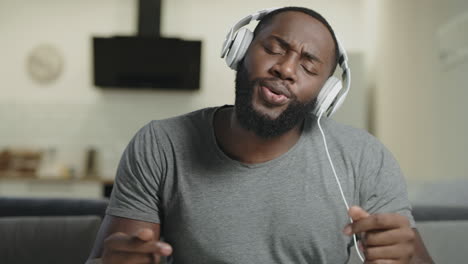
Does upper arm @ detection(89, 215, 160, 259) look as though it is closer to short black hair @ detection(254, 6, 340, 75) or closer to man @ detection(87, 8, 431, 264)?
man @ detection(87, 8, 431, 264)

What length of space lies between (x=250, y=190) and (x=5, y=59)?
526 cm

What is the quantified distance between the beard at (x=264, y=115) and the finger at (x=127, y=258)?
1.48 feet

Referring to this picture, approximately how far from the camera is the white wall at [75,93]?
578cm

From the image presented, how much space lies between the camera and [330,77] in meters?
1.31

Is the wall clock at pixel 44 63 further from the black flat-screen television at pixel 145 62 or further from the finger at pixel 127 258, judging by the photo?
the finger at pixel 127 258

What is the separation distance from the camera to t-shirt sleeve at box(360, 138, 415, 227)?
1.25m

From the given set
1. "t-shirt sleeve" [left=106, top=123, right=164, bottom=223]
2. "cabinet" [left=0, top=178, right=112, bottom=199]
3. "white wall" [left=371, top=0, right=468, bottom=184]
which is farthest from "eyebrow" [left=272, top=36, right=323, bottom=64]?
"cabinet" [left=0, top=178, right=112, bottom=199]

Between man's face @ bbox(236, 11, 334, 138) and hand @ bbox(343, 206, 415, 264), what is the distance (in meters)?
0.40

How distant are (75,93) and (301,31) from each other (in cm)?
487

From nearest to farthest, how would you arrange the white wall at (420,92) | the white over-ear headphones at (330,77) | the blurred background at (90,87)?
the white over-ear headphones at (330,77)
the white wall at (420,92)
the blurred background at (90,87)

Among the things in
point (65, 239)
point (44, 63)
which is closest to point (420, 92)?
point (65, 239)

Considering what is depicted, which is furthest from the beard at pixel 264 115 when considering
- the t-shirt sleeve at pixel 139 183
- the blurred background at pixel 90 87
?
the blurred background at pixel 90 87

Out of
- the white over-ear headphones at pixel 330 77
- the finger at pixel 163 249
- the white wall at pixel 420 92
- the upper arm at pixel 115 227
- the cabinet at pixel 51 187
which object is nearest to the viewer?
the finger at pixel 163 249

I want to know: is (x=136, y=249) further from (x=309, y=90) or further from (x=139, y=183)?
(x=309, y=90)
